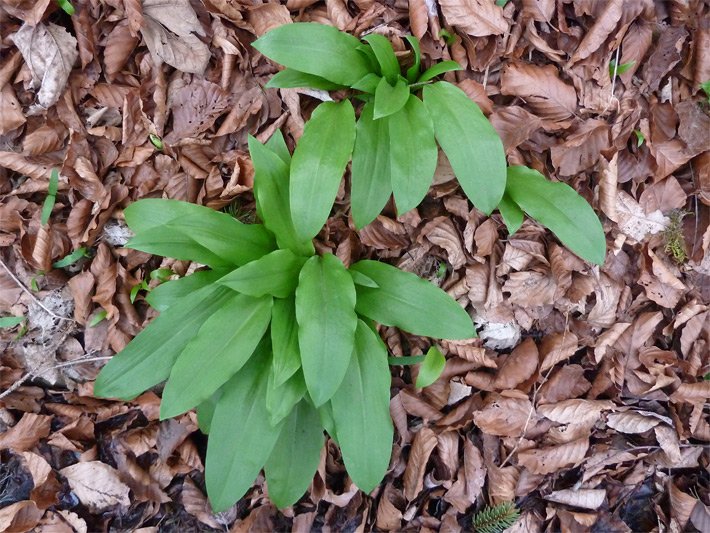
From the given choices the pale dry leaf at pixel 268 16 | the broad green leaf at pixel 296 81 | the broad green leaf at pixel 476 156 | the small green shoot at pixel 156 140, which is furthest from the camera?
the small green shoot at pixel 156 140

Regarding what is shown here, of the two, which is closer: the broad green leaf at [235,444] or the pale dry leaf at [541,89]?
the broad green leaf at [235,444]

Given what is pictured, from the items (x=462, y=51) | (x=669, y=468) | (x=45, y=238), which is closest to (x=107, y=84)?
(x=45, y=238)

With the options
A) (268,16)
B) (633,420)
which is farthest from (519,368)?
(268,16)

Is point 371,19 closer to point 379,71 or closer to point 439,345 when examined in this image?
point 379,71

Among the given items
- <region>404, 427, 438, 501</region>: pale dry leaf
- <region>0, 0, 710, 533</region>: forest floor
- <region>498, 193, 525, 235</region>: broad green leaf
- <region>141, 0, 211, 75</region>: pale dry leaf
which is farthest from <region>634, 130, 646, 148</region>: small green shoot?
<region>141, 0, 211, 75</region>: pale dry leaf

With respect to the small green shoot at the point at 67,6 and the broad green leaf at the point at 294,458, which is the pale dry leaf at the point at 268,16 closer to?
the small green shoot at the point at 67,6

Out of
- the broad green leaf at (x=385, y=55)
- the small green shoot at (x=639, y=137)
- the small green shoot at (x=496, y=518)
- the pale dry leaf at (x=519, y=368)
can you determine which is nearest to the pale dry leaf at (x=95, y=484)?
the small green shoot at (x=496, y=518)

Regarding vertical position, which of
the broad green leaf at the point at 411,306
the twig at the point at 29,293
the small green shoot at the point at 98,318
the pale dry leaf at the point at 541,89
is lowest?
the small green shoot at the point at 98,318
